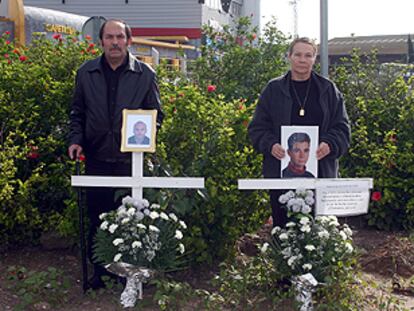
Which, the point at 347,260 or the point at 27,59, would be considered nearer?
the point at 347,260

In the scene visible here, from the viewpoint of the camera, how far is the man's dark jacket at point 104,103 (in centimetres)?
486

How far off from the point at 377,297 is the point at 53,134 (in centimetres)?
270

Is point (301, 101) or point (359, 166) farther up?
point (301, 101)

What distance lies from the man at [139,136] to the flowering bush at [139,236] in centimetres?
35

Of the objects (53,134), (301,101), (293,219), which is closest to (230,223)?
(293,219)

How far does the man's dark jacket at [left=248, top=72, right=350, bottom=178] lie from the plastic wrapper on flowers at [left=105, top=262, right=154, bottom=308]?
40.5 inches

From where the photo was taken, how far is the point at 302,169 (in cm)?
477

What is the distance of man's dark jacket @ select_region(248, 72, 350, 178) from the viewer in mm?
4797

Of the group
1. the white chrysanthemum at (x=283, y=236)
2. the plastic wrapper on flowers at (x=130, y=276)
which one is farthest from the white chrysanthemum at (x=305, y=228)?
the plastic wrapper on flowers at (x=130, y=276)

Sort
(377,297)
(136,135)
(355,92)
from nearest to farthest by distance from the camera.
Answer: (136,135) → (377,297) → (355,92)

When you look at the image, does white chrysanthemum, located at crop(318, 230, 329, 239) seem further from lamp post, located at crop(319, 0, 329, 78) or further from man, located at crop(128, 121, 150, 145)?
lamp post, located at crop(319, 0, 329, 78)

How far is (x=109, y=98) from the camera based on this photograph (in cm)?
488

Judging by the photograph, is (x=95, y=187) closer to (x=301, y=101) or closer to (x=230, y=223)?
(x=230, y=223)

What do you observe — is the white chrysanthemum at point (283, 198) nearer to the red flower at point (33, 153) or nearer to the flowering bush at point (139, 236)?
the flowering bush at point (139, 236)
